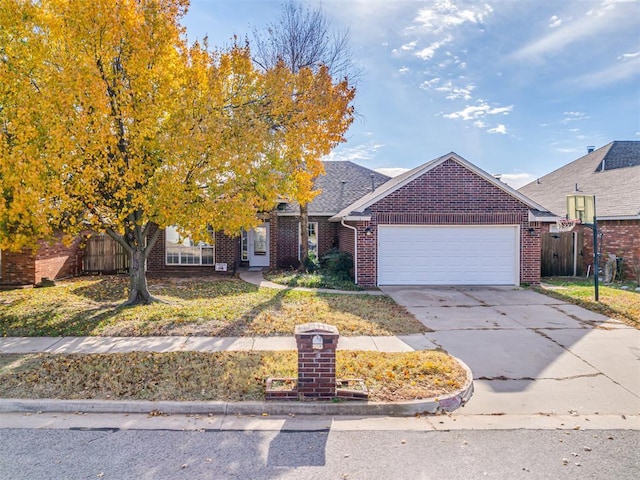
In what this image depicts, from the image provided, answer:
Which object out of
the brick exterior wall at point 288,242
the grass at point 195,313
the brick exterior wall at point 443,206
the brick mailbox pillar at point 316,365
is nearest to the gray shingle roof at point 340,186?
the brick exterior wall at point 288,242

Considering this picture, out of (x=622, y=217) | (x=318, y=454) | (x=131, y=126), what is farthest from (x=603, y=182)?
(x=318, y=454)

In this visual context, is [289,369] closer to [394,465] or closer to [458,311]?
[394,465]

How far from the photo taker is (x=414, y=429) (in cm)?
482

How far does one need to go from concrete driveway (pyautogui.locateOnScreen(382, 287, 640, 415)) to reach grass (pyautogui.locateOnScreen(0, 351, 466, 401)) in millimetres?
688

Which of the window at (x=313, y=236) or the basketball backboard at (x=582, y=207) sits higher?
the basketball backboard at (x=582, y=207)

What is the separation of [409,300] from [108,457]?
9.09 m

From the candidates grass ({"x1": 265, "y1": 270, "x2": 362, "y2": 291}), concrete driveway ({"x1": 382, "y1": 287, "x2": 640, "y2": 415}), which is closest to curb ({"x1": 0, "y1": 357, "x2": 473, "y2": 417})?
concrete driveway ({"x1": 382, "y1": 287, "x2": 640, "y2": 415})

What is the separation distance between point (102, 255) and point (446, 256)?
13.3 m

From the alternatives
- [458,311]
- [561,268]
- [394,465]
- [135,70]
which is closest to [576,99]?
[561,268]

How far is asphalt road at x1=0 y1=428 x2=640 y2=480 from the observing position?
3.93m

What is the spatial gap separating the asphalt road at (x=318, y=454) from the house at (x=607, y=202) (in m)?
13.1

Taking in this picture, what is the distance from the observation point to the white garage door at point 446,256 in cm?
1443

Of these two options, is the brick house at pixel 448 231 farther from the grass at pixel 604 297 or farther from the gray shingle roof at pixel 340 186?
the gray shingle roof at pixel 340 186

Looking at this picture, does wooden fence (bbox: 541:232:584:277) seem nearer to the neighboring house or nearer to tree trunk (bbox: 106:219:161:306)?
the neighboring house
